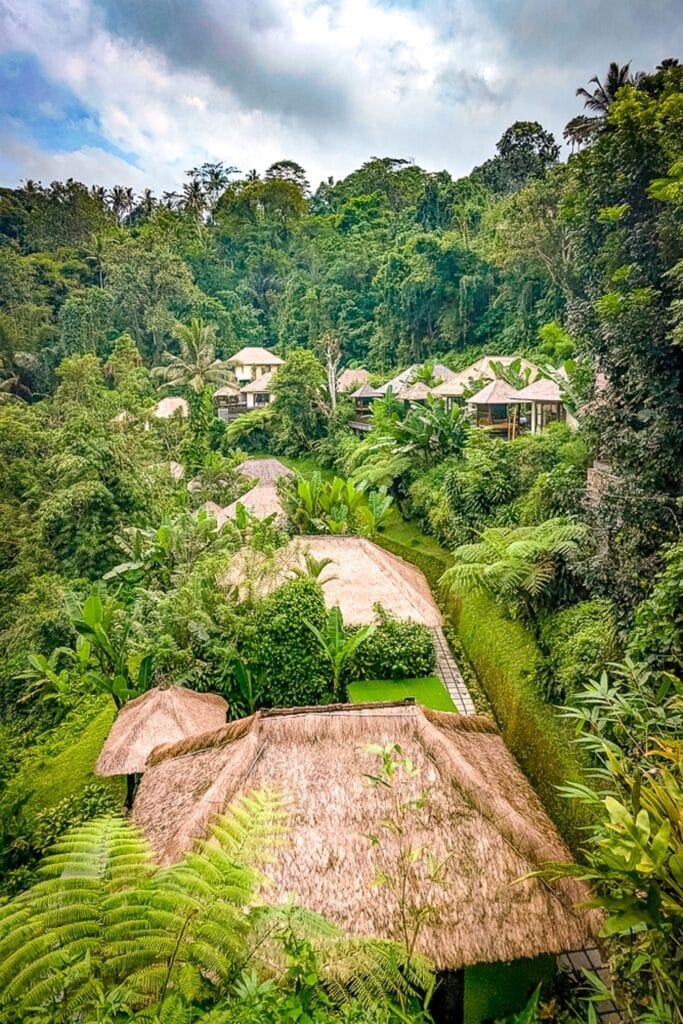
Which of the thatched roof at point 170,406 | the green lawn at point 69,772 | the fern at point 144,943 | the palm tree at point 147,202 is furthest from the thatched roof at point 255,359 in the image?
the fern at point 144,943

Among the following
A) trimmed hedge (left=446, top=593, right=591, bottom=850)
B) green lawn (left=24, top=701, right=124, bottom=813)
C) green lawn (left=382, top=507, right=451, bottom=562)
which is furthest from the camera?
green lawn (left=382, top=507, right=451, bottom=562)

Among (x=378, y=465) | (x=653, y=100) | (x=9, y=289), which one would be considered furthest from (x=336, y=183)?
(x=653, y=100)

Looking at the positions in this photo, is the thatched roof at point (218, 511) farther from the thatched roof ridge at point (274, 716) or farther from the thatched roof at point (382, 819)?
the thatched roof at point (382, 819)

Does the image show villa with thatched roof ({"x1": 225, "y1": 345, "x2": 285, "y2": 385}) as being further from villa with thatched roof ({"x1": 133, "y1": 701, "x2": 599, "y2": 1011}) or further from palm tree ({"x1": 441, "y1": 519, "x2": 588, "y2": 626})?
villa with thatched roof ({"x1": 133, "y1": 701, "x2": 599, "y2": 1011})

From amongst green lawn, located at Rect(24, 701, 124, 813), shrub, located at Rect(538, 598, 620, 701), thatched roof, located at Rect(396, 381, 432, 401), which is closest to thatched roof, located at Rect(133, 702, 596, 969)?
shrub, located at Rect(538, 598, 620, 701)

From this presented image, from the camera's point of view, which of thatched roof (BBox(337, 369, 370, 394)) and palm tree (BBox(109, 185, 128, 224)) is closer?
thatched roof (BBox(337, 369, 370, 394))

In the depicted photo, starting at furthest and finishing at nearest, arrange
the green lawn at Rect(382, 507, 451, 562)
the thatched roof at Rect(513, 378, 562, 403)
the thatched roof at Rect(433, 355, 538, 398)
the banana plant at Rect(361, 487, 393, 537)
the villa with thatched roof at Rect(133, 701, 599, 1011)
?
1. the thatched roof at Rect(433, 355, 538, 398)
2. the thatched roof at Rect(513, 378, 562, 403)
3. the banana plant at Rect(361, 487, 393, 537)
4. the green lawn at Rect(382, 507, 451, 562)
5. the villa with thatched roof at Rect(133, 701, 599, 1011)
